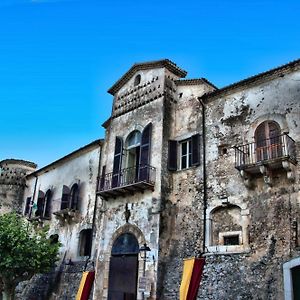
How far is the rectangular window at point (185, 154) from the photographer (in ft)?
58.8

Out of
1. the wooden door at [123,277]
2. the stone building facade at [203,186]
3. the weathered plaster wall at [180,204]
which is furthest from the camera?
the wooden door at [123,277]

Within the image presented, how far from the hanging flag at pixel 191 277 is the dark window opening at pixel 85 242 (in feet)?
28.5

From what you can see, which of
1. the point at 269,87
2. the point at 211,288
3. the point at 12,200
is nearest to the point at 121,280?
the point at 211,288

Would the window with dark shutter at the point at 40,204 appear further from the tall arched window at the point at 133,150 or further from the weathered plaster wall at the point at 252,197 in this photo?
the weathered plaster wall at the point at 252,197

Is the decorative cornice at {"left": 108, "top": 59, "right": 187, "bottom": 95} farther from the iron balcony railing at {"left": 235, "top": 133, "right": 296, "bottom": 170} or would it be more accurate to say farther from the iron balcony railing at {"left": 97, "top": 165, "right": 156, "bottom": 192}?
the iron balcony railing at {"left": 235, "top": 133, "right": 296, "bottom": 170}

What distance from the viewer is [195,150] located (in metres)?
17.5

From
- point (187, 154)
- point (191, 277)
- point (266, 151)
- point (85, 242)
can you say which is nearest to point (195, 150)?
point (187, 154)

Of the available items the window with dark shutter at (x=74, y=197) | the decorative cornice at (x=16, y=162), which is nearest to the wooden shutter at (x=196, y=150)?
the window with dark shutter at (x=74, y=197)

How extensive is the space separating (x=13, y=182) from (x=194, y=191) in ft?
61.4

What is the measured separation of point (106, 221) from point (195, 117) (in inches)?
269

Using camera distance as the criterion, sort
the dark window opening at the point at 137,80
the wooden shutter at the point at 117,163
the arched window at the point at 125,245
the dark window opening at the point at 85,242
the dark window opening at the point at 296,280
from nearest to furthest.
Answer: the dark window opening at the point at 296,280 < the arched window at the point at 125,245 < the wooden shutter at the point at 117,163 < the dark window opening at the point at 137,80 < the dark window opening at the point at 85,242

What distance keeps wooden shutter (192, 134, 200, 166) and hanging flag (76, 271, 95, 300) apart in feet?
25.0

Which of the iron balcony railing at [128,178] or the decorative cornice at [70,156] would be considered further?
the decorative cornice at [70,156]

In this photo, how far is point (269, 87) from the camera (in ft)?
52.4
